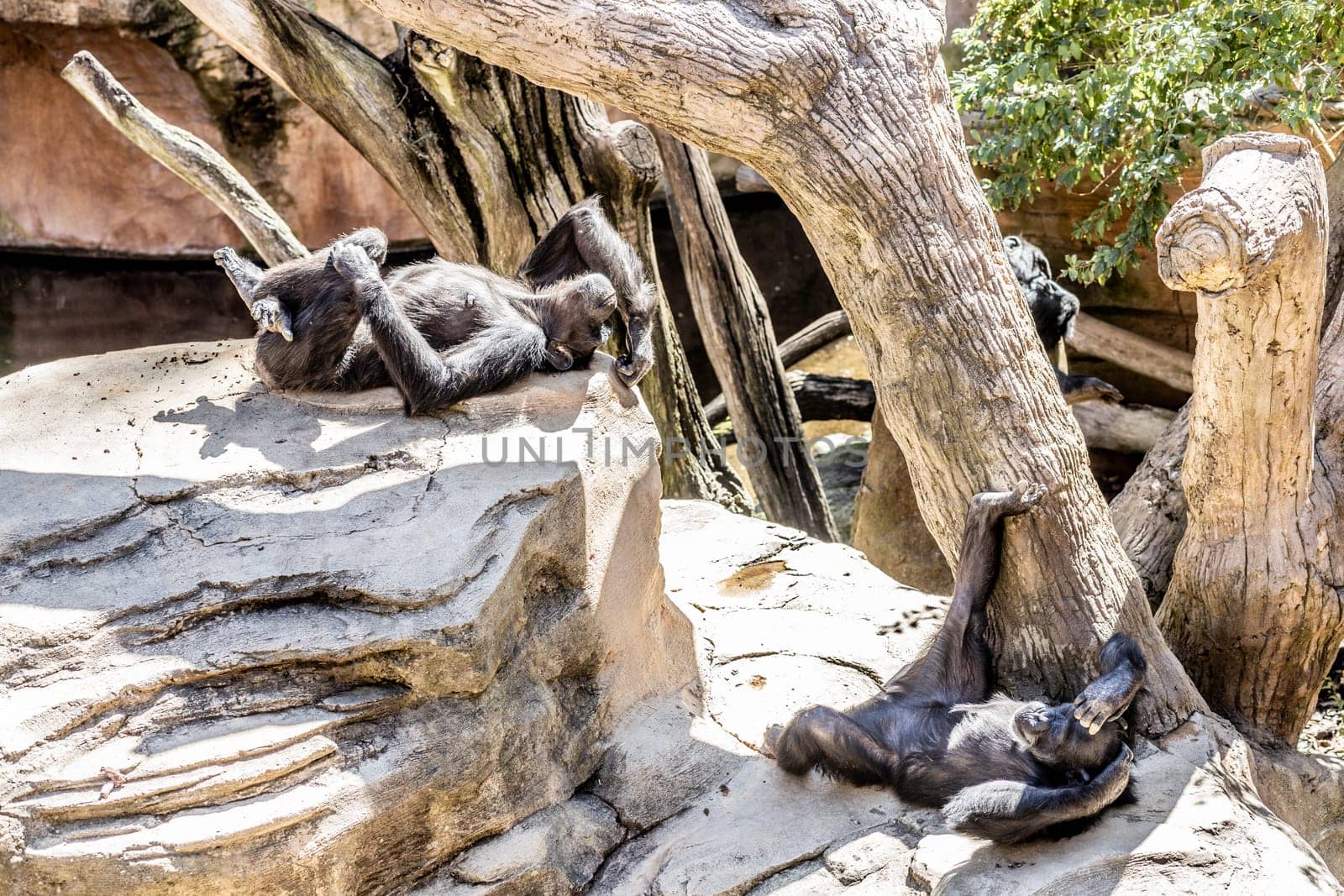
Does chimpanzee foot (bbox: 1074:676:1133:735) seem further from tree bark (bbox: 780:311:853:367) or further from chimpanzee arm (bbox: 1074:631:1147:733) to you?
tree bark (bbox: 780:311:853:367)

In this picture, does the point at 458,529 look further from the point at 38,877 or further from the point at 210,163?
the point at 210,163

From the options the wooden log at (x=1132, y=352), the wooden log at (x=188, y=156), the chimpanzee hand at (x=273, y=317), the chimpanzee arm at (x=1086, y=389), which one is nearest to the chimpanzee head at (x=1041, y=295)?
the chimpanzee arm at (x=1086, y=389)

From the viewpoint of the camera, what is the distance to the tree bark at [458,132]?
232 inches

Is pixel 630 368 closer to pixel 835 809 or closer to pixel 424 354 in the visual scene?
pixel 424 354

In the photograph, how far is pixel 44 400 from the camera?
13.9 ft

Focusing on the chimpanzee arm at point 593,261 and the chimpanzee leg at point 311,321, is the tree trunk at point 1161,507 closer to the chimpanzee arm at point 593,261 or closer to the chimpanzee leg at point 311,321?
the chimpanzee arm at point 593,261

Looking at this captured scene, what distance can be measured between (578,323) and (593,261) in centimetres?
64

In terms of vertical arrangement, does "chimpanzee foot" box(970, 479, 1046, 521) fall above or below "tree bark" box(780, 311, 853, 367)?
below

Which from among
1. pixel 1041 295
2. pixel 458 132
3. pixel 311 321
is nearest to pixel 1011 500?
pixel 311 321

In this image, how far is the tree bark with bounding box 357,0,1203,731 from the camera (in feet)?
11.5

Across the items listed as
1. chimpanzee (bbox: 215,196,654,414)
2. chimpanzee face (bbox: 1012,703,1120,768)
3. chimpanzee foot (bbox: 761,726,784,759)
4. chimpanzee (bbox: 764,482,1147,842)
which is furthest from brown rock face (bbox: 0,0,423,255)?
chimpanzee face (bbox: 1012,703,1120,768)

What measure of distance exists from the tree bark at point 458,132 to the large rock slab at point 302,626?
215cm

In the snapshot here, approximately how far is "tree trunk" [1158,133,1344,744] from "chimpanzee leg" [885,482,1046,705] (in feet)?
2.85

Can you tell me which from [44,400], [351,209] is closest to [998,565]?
[44,400]
